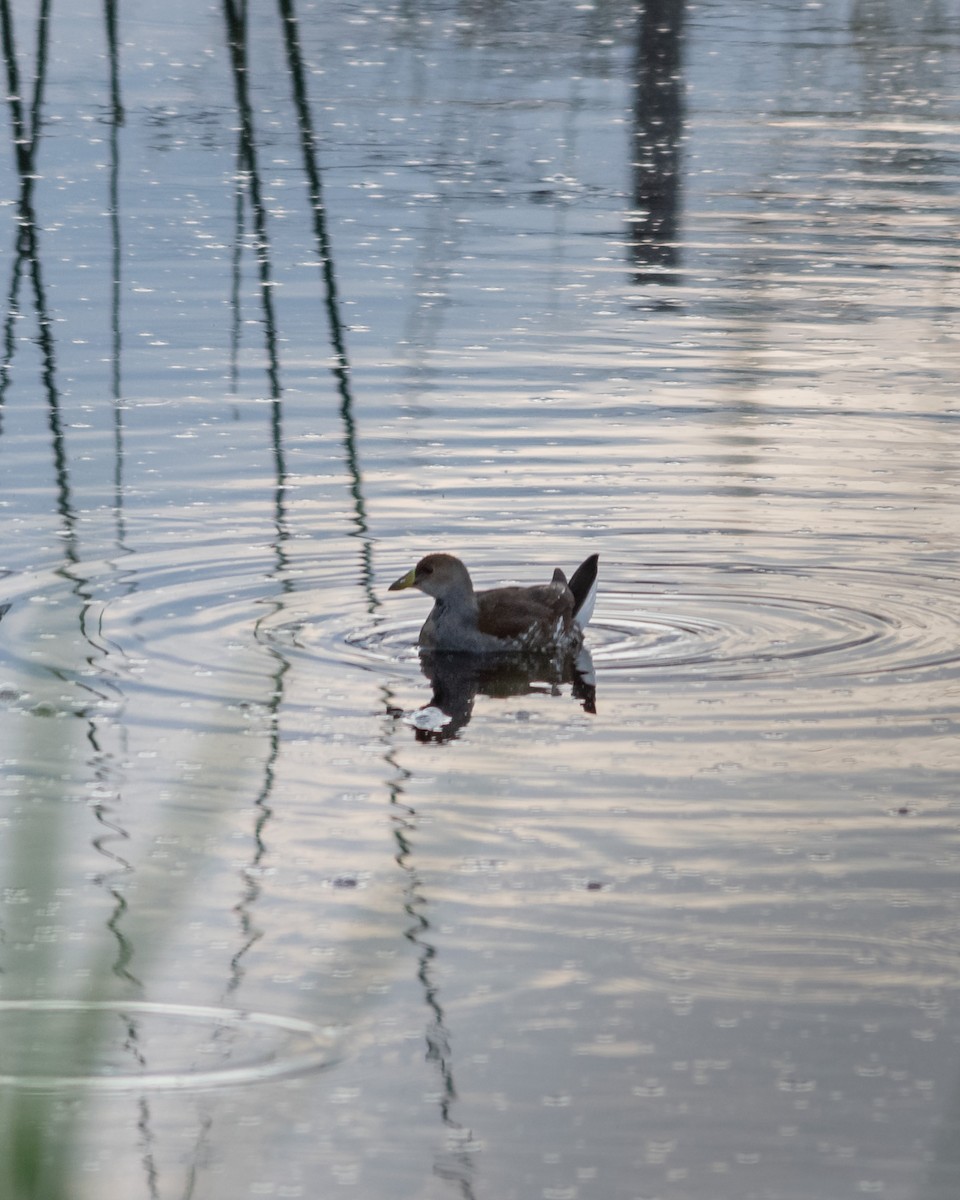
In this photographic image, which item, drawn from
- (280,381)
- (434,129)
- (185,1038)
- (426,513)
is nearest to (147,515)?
(426,513)

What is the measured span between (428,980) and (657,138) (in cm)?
1572

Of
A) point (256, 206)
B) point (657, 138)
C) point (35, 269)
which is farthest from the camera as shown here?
point (657, 138)

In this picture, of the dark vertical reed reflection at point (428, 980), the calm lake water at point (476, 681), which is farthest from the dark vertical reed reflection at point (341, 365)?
the dark vertical reed reflection at point (428, 980)

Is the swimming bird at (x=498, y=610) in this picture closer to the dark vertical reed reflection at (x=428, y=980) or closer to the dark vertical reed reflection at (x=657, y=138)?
the dark vertical reed reflection at (x=428, y=980)

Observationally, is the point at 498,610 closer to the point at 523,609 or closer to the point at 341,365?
the point at 523,609

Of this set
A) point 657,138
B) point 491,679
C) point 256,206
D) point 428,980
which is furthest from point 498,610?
point 657,138

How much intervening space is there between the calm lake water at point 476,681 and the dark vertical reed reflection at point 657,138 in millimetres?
99

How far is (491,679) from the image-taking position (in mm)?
8688

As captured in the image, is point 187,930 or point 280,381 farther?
point 280,381

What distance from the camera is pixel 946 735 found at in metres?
7.53

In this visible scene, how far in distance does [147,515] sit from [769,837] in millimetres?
4388

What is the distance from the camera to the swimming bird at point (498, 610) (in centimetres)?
865

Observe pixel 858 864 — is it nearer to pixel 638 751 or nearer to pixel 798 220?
pixel 638 751

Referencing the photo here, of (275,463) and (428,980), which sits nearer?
(428,980)
